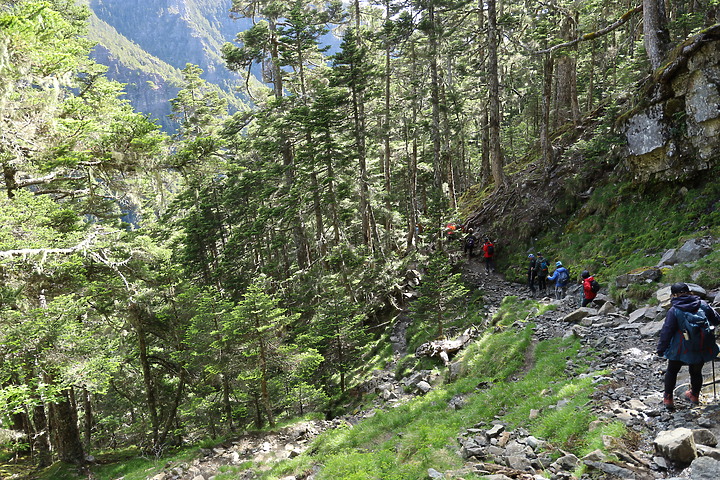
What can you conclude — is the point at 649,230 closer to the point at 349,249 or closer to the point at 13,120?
the point at 349,249

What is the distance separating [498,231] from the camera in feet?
66.8

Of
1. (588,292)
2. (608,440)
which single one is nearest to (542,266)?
(588,292)

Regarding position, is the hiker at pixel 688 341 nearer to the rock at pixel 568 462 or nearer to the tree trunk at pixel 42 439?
the rock at pixel 568 462

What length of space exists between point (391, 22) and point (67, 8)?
49.9ft

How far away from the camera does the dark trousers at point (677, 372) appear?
5375 mm

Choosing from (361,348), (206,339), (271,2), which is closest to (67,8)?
(271,2)

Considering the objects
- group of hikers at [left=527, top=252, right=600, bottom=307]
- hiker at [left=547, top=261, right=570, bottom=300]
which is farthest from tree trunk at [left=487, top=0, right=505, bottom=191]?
hiker at [left=547, top=261, right=570, bottom=300]

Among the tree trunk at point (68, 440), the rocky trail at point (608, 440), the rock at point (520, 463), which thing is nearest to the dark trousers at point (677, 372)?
the rocky trail at point (608, 440)

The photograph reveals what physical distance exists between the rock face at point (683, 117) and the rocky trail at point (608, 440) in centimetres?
546

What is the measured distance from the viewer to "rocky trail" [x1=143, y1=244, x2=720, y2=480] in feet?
14.8

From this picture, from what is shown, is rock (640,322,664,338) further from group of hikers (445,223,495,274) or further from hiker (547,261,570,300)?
group of hikers (445,223,495,274)

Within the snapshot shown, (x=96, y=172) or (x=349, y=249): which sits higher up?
A: (x=96, y=172)

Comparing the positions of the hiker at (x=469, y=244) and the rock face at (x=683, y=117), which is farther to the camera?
the hiker at (x=469, y=244)

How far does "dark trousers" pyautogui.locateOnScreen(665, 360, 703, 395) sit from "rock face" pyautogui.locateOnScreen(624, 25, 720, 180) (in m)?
10.0
